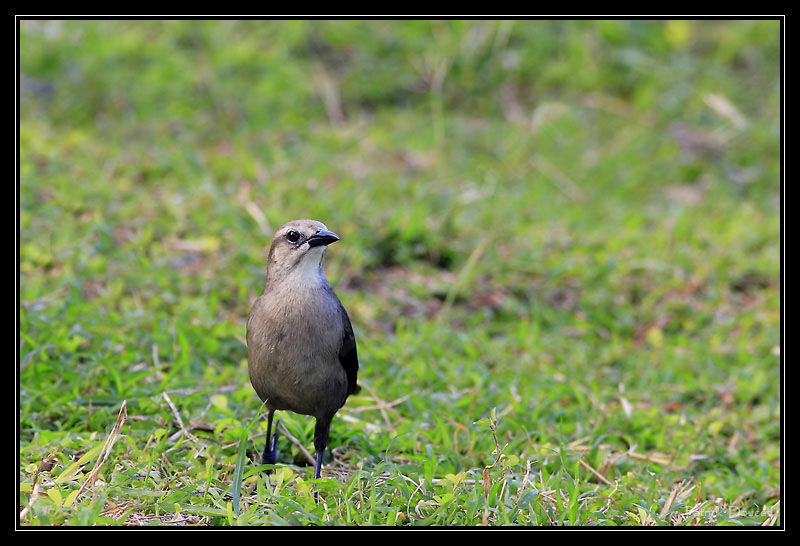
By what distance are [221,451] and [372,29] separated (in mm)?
6984

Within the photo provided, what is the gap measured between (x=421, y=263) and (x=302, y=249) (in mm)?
3273

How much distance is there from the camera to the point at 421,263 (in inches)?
291

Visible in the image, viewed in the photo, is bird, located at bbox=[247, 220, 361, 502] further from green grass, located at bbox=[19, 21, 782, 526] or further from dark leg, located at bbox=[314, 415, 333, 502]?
green grass, located at bbox=[19, 21, 782, 526]

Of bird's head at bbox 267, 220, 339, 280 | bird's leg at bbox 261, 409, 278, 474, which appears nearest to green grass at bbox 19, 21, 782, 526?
bird's leg at bbox 261, 409, 278, 474

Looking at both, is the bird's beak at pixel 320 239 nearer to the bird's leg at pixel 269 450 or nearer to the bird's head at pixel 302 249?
the bird's head at pixel 302 249

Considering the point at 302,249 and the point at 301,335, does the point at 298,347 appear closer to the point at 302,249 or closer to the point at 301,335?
the point at 301,335

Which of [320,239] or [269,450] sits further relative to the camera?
[269,450]

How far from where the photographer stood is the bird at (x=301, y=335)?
4102 millimetres

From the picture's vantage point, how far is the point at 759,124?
9969 mm

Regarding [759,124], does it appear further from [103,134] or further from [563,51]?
[103,134]

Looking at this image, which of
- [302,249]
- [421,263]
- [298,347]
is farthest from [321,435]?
[421,263]

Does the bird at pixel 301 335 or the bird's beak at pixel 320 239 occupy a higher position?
the bird's beak at pixel 320 239

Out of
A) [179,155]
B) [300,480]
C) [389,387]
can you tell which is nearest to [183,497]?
[300,480]

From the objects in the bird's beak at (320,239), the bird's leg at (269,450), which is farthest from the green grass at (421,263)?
the bird's beak at (320,239)
